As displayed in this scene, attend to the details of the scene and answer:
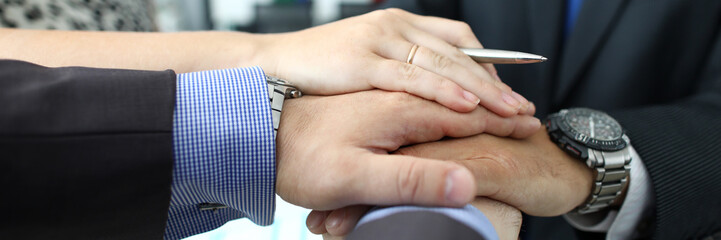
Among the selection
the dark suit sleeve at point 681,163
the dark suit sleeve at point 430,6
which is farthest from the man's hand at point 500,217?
the dark suit sleeve at point 430,6

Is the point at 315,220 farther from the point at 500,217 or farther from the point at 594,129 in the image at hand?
the point at 594,129

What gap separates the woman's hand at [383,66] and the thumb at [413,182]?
0.20 m

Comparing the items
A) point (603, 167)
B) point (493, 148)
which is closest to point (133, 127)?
point (493, 148)

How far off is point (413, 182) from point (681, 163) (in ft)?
2.01

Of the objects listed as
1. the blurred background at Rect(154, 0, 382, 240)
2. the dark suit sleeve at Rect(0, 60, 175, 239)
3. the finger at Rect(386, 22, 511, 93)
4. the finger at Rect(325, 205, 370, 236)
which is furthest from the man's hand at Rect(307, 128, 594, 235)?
the blurred background at Rect(154, 0, 382, 240)

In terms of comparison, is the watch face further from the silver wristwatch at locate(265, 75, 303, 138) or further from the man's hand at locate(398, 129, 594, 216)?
the silver wristwatch at locate(265, 75, 303, 138)

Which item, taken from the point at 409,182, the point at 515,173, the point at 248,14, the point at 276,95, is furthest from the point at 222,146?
the point at 248,14

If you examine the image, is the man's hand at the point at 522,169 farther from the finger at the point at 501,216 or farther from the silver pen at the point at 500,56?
the silver pen at the point at 500,56

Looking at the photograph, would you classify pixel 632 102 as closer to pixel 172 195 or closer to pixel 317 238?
pixel 317 238

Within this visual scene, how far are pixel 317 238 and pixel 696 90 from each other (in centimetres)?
114

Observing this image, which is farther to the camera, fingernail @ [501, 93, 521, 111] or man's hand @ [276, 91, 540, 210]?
fingernail @ [501, 93, 521, 111]

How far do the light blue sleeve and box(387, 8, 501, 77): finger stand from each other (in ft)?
1.32

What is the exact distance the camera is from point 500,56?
70 cm

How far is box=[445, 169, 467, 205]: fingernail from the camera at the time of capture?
43 centimetres
